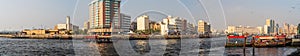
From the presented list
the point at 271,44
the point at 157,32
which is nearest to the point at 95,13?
the point at 157,32

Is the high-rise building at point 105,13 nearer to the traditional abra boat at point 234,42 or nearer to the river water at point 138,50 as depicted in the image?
the traditional abra boat at point 234,42

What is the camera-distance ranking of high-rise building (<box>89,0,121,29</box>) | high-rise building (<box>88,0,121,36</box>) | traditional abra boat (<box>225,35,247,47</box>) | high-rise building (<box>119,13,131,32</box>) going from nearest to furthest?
traditional abra boat (<box>225,35,247,47</box>) → high-rise building (<box>88,0,121,36</box>) → high-rise building (<box>89,0,121,29</box>) → high-rise building (<box>119,13,131,32</box>)

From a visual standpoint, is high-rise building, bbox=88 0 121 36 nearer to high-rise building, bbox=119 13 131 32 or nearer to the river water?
high-rise building, bbox=119 13 131 32

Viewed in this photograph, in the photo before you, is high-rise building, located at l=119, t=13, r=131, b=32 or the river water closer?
the river water

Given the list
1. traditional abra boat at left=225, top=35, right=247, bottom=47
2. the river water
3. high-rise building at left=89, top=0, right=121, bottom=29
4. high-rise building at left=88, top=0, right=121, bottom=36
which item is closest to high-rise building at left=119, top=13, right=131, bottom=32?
high-rise building at left=88, top=0, right=121, bottom=36

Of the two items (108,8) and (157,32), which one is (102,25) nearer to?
(108,8)

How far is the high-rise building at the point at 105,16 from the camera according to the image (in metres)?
170

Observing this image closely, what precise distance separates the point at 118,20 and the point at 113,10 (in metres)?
5.51

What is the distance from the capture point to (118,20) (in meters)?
178

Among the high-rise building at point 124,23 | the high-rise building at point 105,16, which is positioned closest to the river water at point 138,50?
the high-rise building at point 105,16

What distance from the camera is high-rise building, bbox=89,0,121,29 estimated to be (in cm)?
17362

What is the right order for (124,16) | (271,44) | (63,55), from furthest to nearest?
1. (124,16)
2. (271,44)
3. (63,55)

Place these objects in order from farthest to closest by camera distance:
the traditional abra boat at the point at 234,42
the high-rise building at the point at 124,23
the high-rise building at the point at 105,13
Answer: the high-rise building at the point at 124,23, the high-rise building at the point at 105,13, the traditional abra boat at the point at 234,42

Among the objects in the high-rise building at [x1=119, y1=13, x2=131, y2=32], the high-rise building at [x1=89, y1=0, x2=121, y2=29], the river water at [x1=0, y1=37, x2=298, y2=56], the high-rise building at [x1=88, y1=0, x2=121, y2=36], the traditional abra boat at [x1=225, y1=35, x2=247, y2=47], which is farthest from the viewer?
the high-rise building at [x1=119, y1=13, x2=131, y2=32]
